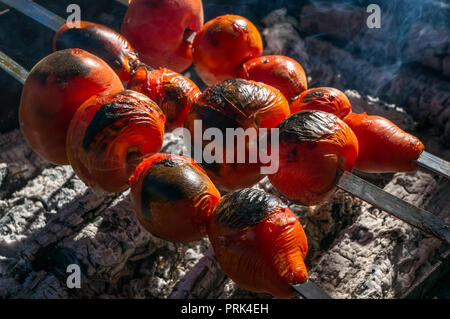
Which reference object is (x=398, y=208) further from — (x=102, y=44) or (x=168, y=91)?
(x=102, y=44)

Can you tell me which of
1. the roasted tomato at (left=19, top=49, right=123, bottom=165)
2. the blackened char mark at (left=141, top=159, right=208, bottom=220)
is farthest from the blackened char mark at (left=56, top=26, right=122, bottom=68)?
the blackened char mark at (left=141, top=159, right=208, bottom=220)

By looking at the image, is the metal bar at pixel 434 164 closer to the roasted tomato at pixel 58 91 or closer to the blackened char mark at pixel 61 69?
the roasted tomato at pixel 58 91

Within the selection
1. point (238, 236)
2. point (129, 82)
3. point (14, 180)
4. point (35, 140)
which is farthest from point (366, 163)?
point (14, 180)

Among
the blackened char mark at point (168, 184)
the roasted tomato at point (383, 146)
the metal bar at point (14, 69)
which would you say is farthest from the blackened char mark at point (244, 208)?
the metal bar at point (14, 69)

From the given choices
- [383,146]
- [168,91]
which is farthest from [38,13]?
[383,146]

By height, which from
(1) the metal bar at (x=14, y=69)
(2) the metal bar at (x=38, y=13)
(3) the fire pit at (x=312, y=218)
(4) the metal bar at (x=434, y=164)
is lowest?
(3) the fire pit at (x=312, y=218)

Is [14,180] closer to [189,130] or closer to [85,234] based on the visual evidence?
[85,234]

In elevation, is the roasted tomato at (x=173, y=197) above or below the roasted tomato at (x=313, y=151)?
below
